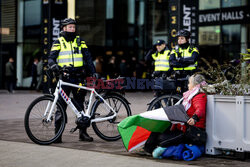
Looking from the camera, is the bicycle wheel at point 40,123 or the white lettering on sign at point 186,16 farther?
the white lettering on sign at point 186,16

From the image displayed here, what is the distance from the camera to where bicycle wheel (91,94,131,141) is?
720 centimetres

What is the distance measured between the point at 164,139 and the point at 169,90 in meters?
1.65

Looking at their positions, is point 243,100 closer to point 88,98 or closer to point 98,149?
point 98,149

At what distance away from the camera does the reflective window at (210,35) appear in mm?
23938

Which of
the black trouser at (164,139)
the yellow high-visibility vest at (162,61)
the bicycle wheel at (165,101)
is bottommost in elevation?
the black trouser at (164,139)

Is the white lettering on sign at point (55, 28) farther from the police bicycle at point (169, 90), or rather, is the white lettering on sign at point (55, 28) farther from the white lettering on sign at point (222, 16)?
the police bicycle at point (169, 90)

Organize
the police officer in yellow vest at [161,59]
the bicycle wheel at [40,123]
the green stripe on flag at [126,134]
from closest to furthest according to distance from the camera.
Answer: the green stripe on flag at [126,134]
the bicycle wheel at [40,123]
the police officer in yellow vest at [161,59]

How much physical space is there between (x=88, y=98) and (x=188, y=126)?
80.0 inches

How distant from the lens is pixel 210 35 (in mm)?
24172

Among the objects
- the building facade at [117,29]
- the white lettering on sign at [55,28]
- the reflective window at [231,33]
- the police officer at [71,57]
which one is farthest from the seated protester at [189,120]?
the reflective window at [231,33]

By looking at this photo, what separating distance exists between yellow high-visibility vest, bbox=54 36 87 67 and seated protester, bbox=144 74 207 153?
77.9 inches

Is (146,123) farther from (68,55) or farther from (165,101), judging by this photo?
(68,55)

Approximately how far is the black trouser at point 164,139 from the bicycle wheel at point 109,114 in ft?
3.86

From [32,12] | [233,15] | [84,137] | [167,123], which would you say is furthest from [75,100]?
[32,12]
